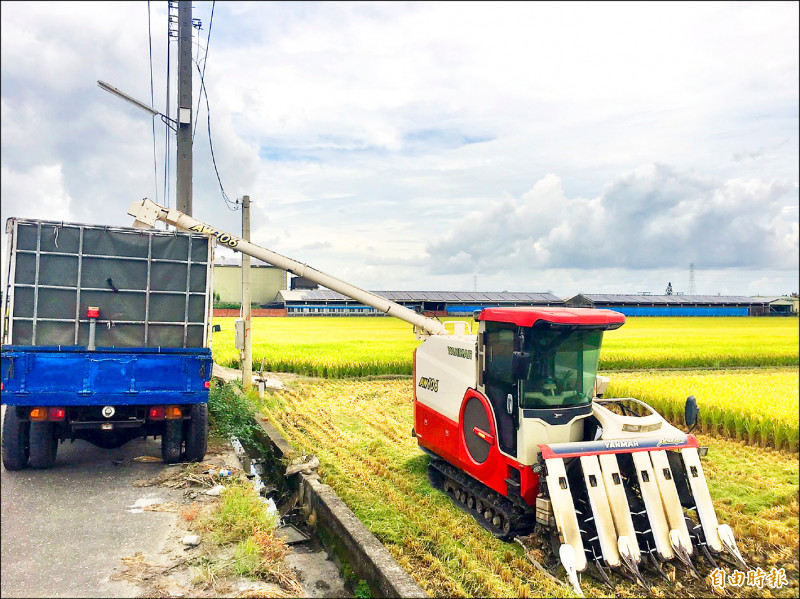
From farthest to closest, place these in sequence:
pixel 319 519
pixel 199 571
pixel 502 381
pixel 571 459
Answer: pixel 319 519, pixel 502 381, pixel 571 459, pixel 199 571

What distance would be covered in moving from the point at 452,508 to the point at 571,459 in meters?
1.97

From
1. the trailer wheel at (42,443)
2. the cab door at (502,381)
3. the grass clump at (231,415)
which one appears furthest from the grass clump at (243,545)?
the grass clump at (231,415)

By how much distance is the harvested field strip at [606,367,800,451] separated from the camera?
1025cm

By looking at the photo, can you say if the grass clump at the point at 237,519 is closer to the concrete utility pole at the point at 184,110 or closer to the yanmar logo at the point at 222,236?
the yanmar logo at the point at 222,236

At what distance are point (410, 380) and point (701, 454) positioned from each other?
1298cm

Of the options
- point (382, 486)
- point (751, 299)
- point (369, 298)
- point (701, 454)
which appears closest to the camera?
point (701, 454)

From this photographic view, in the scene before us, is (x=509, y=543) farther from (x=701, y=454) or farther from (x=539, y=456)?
(x=701, y=454)

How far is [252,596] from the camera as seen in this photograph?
15.0 feet

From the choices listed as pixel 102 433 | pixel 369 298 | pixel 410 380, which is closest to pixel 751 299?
pixel 410 380

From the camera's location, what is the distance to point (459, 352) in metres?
7.30

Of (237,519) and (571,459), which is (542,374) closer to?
(571,459)

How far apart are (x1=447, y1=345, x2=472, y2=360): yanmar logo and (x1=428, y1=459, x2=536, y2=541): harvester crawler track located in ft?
5.05

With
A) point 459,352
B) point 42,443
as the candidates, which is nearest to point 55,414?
point 42,443

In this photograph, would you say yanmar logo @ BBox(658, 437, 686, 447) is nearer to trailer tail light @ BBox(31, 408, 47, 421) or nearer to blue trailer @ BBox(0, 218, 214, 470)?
blue trailer @ BBox(0, 218, 214, 470)
